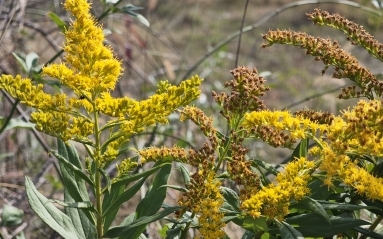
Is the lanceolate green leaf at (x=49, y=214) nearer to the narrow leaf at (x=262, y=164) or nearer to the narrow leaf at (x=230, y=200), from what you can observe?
the narrow leaf at (x=230, y=200)

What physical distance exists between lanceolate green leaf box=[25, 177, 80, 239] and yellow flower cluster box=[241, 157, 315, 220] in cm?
51

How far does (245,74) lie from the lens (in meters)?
1.54

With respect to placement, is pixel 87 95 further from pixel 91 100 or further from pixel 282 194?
pixel 282 194

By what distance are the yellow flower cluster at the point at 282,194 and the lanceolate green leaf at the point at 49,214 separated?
0.51 metres

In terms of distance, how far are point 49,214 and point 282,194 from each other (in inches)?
25.4

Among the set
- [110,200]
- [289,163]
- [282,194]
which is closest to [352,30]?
[289,163]

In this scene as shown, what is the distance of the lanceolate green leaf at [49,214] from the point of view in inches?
66.0

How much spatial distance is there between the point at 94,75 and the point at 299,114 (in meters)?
0.51

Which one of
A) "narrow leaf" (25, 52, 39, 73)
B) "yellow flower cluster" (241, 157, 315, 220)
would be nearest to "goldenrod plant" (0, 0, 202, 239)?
"yellow flower cluster" (241, 157, 315, 220)

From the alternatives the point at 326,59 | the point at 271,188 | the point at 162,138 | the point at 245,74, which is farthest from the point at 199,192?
the point at 162,138

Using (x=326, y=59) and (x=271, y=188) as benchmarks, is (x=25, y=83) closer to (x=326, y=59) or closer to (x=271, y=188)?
(x=271, y=188)

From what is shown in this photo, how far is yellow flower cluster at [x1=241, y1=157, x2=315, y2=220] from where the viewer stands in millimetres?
1440

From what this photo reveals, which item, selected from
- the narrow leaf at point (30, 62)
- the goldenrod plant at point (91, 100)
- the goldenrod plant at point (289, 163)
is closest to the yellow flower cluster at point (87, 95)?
the goldenrod plant at point (91, 100)

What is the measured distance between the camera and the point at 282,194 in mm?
1452
